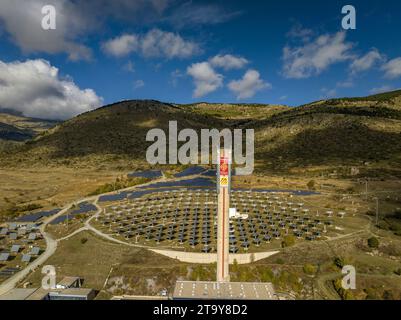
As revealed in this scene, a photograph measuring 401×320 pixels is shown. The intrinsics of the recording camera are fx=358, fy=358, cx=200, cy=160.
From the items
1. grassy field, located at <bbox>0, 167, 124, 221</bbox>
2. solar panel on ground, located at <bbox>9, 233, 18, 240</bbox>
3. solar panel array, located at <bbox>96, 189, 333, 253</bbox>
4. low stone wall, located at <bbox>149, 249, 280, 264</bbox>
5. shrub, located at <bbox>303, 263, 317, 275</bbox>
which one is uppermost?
grassy field, located at <bbox>0, 167, 124, 221</bbox>

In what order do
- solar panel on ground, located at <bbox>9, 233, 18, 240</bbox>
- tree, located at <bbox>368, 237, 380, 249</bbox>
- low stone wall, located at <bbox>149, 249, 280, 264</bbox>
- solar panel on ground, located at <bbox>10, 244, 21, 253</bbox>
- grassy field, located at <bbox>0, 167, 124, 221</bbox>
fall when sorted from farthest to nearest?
1. grassy field, located at <bbox>0, 167, 124, 221</bbox>
2. solar panel on ground, located at <bbox>9, 233, 18, 240</bbox>
3. tree, located at <bbox>368, 237, 380, 249</bbox>
4. solar panel on ground, located at <bbox>10, 244, 21, 253</bbox>
5. low stone wall, located at <bbox>149, 249, 280, 264</bbox>

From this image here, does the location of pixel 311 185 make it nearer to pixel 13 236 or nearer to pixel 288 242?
pixel 288 242

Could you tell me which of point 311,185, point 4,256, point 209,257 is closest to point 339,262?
point 209,257

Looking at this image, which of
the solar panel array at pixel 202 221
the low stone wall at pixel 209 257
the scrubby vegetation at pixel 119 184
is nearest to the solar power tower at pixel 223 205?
the low stone wall at pixel 209 257

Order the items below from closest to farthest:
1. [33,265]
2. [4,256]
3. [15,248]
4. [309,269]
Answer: [309,269] < [33,265] < [4,256] < [15,248]

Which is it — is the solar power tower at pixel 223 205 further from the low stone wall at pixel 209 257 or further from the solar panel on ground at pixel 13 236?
the solar panel on ground at pixel 13 236

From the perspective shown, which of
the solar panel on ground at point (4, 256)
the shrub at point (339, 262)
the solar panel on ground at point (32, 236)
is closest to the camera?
the shrub at point (339, 262)

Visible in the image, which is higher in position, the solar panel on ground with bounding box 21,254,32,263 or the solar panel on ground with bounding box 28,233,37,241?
the solar panel on ground with bounding box 28,233,37,241

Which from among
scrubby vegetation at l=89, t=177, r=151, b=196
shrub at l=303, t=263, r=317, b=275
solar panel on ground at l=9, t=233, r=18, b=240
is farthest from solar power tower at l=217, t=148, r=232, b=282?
scrubby vegetation at l=89, t=177, r=151, b=196

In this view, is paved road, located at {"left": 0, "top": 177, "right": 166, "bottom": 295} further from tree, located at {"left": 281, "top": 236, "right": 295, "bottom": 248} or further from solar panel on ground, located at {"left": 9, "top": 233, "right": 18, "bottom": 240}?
tree, located at {"left": 281, "top": 236, "right": 295, "bottom": 248}

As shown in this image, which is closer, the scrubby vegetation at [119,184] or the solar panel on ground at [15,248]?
the solar panel on ground at [15,248]
